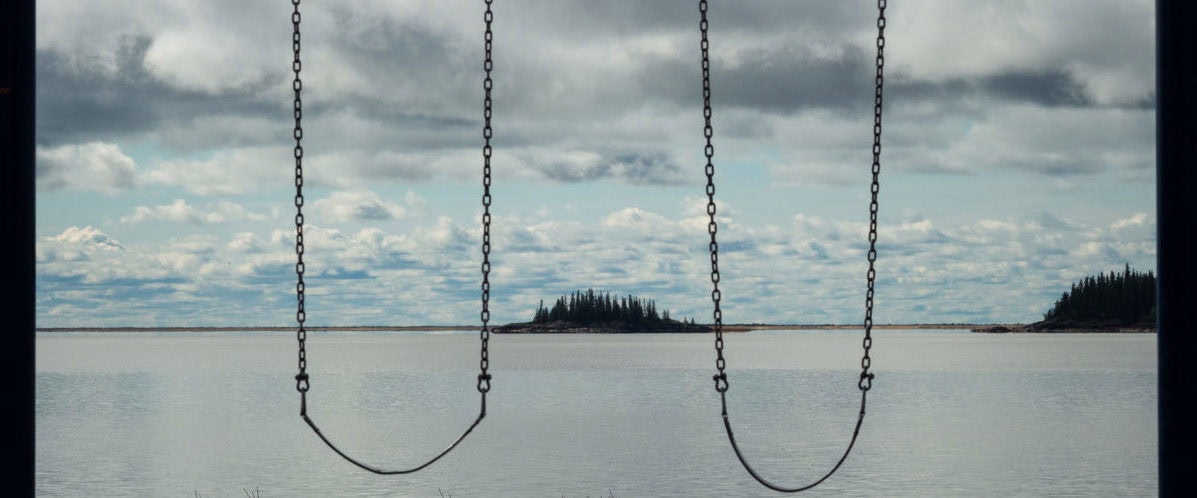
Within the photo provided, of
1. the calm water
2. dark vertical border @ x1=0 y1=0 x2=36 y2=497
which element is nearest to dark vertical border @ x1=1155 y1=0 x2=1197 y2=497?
dark vertical border @ x1=0 y1=0 x2=36 y2=497

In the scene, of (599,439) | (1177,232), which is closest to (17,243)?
(1177,232)

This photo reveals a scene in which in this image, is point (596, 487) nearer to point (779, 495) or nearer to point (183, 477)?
point (779, 495)

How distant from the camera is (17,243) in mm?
9961

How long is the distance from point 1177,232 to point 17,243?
9159mm

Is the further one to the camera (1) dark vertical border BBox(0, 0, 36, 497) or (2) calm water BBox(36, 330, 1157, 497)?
(2) calm water BBox(36, 330, 1157, 497)

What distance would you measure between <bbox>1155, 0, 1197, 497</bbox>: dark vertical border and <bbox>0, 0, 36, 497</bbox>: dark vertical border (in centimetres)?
899

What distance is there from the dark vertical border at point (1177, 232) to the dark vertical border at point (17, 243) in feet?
29.5

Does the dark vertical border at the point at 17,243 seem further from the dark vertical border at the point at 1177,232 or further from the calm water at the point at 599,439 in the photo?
the calm water at the point at 599,439

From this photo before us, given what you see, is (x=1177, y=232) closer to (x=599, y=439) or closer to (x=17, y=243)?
(x=17, y=243)

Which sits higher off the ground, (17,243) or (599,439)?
(17,243)

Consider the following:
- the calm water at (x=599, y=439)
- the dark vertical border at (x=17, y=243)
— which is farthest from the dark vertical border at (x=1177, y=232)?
the calm water at (x=599, y=439)

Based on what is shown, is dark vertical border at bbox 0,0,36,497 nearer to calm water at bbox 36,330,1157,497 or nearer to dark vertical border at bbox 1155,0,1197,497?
dark vertical border at bbox 1155,0,1197,497

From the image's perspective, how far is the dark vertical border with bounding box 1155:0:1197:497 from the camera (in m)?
10.0

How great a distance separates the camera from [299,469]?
140 ft
